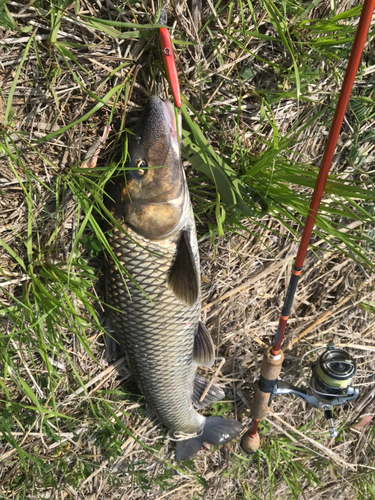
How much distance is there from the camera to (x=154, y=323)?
4.72ft

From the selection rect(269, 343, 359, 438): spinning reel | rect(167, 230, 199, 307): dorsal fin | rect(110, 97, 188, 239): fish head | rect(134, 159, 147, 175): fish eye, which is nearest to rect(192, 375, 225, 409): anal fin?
rect(269, 343, 359, 438): spinning reel

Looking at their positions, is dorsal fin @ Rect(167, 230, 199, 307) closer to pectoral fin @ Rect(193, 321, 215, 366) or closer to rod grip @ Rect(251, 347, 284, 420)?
pectoral fin @ Rect(193, 321, 215, 366)

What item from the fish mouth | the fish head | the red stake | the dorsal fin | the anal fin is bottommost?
the anal fin

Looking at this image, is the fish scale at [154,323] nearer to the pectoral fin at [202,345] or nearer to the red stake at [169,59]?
the pectoral fin at [202,345]

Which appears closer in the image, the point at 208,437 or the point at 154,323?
the point at 154,323

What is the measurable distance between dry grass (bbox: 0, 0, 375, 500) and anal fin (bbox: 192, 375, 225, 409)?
93mm

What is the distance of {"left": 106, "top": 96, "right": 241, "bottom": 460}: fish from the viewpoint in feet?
3.90

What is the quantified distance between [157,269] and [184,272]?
0.31 ft

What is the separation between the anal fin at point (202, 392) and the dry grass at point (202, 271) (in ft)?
0.31

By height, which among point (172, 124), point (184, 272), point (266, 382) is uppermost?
point (172, 124)

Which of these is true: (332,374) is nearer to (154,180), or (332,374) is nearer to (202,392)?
(202,392)

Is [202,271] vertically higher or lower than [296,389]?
higher

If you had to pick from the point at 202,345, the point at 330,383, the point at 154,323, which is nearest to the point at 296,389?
the point at 330,383

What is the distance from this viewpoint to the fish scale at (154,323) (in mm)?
1325
